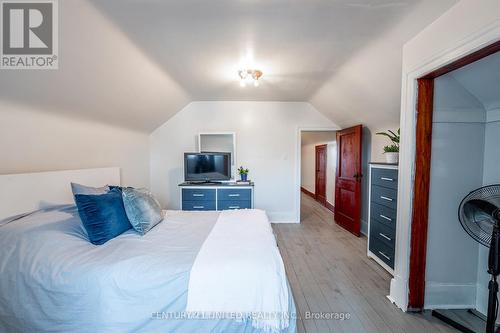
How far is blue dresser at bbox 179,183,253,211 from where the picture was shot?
345cm

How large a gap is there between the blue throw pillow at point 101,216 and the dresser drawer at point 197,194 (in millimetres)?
1750

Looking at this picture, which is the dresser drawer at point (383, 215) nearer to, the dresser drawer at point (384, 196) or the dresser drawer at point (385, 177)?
the dresser drawer at point (384, 196)

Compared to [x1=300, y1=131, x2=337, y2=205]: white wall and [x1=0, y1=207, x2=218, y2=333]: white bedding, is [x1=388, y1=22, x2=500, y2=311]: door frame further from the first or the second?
[x1=300, y1=131, x2=337, y2=205]: white wall

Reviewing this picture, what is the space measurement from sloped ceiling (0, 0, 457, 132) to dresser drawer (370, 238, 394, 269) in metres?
1.66

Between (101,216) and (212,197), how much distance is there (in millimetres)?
1972

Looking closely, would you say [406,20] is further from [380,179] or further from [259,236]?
[259,236]

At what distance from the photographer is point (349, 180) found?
12.0 ft

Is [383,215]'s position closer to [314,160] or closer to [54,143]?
[54,143]

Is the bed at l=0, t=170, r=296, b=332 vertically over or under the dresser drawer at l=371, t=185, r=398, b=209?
under

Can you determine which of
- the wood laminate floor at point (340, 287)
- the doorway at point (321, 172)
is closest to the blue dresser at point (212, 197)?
the wood laminate floor at point (340, 287)

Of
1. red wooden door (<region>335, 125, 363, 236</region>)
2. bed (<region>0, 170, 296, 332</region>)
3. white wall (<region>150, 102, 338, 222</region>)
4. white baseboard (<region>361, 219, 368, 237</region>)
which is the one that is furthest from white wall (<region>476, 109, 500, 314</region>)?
white wall (<region>150, 102, 338, 222</region>)

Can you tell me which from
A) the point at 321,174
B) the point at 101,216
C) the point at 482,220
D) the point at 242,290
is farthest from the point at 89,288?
the point at 321,174

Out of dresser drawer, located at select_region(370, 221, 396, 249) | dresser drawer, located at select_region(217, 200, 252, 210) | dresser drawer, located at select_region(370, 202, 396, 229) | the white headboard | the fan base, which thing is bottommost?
the fan base

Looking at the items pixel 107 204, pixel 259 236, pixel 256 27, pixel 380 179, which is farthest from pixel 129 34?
pixel 380 179
